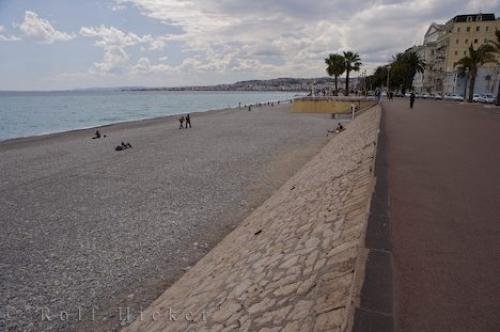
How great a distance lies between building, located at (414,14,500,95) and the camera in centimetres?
5972

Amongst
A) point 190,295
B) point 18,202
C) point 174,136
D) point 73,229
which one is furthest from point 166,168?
point 174,136

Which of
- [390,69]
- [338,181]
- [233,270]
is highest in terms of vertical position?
[390,69]

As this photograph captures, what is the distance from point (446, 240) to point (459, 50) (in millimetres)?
79200

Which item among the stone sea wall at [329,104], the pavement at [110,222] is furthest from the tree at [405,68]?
the pavement at [110,222]

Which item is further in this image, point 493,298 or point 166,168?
point 166,168

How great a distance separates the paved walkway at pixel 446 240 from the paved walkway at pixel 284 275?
531 millimetres

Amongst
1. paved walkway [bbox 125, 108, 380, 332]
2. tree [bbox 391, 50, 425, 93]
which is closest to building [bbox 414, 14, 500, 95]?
tree [bbox 391, 50, 425, 93]

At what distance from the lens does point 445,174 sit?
23.6ft

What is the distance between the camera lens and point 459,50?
67.5 meters

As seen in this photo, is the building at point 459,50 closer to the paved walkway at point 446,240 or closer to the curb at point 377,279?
the paved walkway at point 446,240

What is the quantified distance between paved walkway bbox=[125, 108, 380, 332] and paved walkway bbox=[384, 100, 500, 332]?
1.74 feet

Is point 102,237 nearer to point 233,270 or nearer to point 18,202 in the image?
point 233,270

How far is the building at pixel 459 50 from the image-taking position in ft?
196

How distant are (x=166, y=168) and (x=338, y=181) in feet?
34.5
